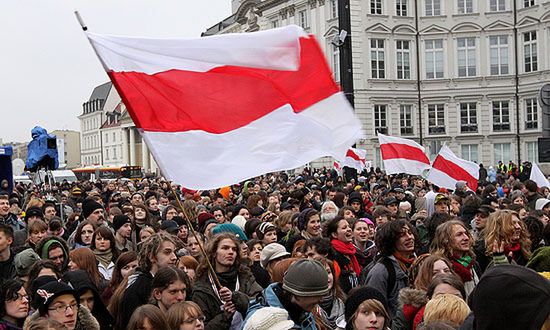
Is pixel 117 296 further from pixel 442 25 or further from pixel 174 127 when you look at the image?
pixel 442 25

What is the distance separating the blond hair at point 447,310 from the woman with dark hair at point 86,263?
3.56 metres

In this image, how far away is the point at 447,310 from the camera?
464cm

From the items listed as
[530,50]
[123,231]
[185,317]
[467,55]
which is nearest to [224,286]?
[185,317]

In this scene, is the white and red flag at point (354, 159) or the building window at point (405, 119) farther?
the building window at point (405, 119)

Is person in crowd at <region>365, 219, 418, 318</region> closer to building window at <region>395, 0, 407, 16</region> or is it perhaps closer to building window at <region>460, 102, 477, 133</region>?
building window at <region>460, 102, 477, 133</region>

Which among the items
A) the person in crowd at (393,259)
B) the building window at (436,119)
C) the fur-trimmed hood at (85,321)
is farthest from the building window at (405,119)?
the fur-trimmed hood at (85,321)

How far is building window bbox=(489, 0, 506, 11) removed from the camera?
49625 millimetres

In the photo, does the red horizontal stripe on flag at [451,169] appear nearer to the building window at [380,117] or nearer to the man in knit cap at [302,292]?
the man in knit cap at [302,292]

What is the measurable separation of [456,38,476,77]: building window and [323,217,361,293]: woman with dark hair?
44.9 meters

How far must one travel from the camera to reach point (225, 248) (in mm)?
Result: 6328

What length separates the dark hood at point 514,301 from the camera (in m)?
2.61

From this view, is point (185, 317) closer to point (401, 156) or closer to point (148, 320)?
point (148, 320)

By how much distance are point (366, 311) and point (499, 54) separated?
4802 centimetres

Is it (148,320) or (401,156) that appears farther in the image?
(401,156)
